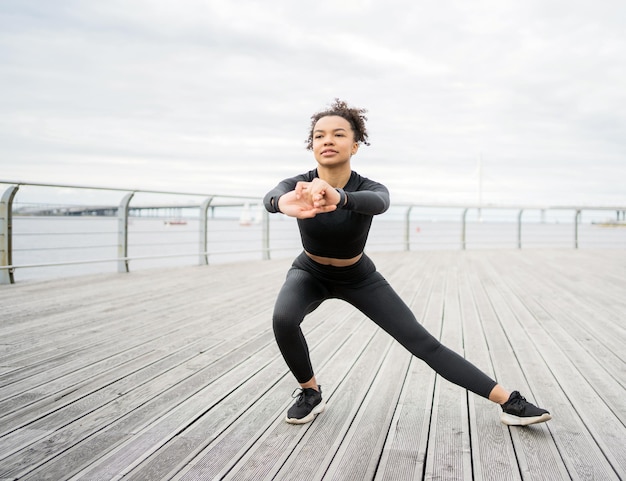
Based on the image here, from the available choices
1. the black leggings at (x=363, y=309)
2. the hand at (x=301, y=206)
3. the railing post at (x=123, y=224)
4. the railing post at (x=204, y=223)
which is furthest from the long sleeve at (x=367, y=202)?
the railing post at (x=204, y=223)

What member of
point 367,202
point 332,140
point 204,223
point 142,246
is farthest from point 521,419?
point 142,246

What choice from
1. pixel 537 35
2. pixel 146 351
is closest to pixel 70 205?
pixel 146 351

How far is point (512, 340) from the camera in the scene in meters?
3.37

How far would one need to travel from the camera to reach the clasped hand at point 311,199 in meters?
1.45

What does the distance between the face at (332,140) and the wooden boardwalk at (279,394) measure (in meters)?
1.04

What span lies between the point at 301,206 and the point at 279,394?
1094 mm

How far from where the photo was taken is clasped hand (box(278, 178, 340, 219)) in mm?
1446

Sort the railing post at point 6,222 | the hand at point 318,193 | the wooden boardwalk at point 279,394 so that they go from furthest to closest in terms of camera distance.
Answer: the railing post at point 6,222, the wooden boardwalk at point 279,394, the hand at point 318,193

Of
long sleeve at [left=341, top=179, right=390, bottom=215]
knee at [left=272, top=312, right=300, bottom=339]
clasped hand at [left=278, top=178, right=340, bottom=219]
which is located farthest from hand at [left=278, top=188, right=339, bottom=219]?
knee at [left=272, top=312, right=300, bottom=339]

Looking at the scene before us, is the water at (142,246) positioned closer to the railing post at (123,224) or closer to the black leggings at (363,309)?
the railing post at (123,224)

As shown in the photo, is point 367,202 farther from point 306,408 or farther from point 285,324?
point 306,408

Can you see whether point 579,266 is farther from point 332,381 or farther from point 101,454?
point 101,454

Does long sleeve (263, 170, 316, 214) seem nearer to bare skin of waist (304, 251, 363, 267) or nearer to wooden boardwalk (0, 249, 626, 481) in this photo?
bare skin of waist (304, 251, 363, 267)

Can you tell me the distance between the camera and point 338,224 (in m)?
1.81
